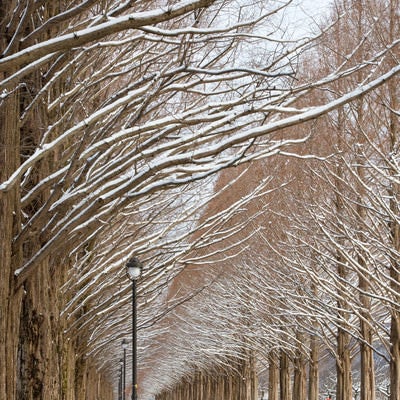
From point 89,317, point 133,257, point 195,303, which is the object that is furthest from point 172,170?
point 195,303

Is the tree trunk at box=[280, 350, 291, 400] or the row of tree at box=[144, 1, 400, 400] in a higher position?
the row of tree at box=[144, 1, 400, 400]


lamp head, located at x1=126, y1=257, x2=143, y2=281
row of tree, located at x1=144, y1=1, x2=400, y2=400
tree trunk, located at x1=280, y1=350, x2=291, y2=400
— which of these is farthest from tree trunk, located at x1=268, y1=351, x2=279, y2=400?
lamp head, located at x1=126, y1=257, x2=143, y2=281

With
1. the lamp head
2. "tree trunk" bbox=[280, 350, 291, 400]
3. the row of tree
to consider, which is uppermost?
the row of tree

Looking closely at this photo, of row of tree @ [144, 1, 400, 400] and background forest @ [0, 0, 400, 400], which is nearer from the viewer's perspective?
background forest @ [0, 0, 400, 400]

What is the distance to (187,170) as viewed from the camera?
7.39 m

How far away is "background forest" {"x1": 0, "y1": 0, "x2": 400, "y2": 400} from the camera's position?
6609 mm

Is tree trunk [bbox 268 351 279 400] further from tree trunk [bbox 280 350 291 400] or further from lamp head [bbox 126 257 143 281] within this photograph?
lamp head [bbox 126 257 143 281]

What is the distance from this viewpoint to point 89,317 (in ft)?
45.4

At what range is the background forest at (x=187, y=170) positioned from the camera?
6609mm

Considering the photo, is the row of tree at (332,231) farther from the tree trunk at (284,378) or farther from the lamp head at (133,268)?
the lamp head at (133,268)

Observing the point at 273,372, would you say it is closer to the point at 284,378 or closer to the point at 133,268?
the point at 284,378

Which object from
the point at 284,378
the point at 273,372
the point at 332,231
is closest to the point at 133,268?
the point at 332,231

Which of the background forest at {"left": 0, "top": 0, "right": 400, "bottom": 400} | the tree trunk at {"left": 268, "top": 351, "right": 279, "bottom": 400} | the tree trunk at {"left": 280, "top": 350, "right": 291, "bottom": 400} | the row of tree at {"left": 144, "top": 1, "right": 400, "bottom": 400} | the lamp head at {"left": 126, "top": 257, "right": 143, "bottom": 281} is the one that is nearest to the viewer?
the background forest at {"left": 0, "top": 0, "right": 400, "bottom": 400}

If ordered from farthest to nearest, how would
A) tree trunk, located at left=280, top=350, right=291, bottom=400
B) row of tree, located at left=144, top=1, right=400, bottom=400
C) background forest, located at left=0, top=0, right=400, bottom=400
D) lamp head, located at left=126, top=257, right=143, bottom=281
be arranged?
tree trunk, located at left=280, top=350, right=291, bottom=400, lamp head, located at left=126, top=257, right=143, bottom=281, row of tree, located at left=144, top=1, right=400, bottom=400, background forest, located at left=0, top=0, right=400, bottom=400
